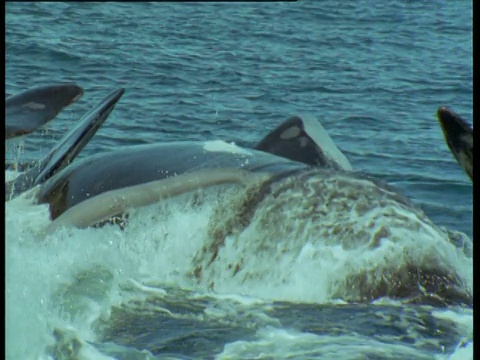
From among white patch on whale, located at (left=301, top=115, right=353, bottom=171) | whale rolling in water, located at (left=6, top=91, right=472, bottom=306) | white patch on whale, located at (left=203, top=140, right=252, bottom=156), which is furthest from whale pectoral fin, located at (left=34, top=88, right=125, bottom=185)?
white patch on whale, located at (left=301, top=115, right=353, bottom=171)

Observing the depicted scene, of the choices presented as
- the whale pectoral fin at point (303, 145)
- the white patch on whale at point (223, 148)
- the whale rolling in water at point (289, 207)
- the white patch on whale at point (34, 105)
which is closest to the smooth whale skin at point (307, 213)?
the whale rolling in water at point (289, 207)

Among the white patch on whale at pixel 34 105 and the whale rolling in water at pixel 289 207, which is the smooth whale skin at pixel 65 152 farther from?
the whale rolling in water at pixel 289 207

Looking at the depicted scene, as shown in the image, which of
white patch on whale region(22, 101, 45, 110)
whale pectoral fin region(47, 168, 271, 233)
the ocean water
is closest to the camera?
the ocean water

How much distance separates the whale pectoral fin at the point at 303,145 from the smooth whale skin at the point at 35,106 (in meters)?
1.58

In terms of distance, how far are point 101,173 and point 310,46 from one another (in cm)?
1441

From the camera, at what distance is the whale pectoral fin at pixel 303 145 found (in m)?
8.65

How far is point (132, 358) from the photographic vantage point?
5.98 m

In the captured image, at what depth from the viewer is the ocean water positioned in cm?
636

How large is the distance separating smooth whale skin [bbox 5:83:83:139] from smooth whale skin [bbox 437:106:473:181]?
3655 mm

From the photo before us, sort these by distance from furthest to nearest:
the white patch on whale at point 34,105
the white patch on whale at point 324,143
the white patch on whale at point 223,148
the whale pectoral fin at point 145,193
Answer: the white patch on whale at point 34,105
the white patch on whale at point 324,143
the white patch on whale at point 223,148
the whale pectoral fin at point 145,193

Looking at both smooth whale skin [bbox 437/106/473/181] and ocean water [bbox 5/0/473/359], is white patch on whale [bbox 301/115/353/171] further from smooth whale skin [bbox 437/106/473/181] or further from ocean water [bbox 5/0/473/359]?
smooth whale skin [bbox 437/106/473/181]

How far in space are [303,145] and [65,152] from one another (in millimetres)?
1820

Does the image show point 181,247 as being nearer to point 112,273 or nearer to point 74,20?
point 112,273

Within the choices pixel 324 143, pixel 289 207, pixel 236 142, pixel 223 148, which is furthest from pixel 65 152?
pixel 236 142
